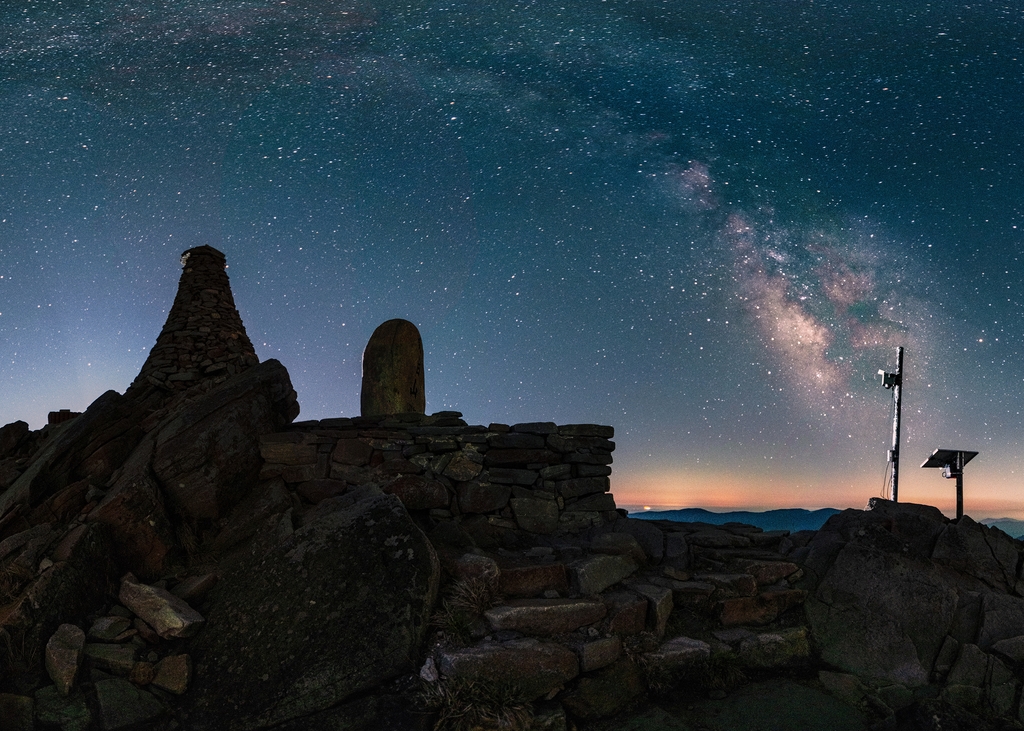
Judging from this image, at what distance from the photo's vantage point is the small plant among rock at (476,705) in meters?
5.14

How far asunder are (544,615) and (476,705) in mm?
1239

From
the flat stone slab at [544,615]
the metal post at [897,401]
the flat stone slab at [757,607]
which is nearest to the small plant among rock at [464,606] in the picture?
the flat stone slab at [544,615]

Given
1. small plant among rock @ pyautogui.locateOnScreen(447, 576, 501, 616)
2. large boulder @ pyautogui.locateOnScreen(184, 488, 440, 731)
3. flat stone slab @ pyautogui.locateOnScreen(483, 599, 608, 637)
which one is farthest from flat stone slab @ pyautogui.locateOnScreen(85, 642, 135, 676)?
flat stone slab @ pyautogui.locateOnScreen(483, 599, 608, 637)

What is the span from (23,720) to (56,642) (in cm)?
65

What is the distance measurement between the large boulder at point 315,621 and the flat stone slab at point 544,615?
75cm

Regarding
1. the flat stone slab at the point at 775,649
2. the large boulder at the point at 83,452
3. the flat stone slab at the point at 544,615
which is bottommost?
the flat stone slab at the point at 775,649

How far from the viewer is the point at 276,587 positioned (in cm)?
631

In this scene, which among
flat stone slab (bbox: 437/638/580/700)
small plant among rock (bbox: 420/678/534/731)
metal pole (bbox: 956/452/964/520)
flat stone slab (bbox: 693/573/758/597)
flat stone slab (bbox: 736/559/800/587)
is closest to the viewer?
small plant among rock (bbox: 420/678/534/731)

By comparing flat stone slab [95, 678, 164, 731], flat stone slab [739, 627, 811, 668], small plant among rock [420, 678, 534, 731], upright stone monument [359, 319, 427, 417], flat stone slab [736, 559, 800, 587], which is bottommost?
flat stone slab [95, 678, 164, 731]

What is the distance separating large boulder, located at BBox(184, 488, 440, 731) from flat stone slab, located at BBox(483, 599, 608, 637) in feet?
2.45

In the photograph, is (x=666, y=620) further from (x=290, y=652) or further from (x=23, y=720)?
(x=23, y=720)

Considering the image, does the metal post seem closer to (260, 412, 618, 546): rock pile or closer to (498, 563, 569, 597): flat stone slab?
(260, 412, 618, 546): rock pile

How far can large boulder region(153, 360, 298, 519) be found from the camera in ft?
25.4

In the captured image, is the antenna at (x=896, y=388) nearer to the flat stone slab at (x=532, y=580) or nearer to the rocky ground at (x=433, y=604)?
the rocky ground at (x=433, y=604)
